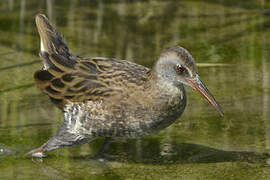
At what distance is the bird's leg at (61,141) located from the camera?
6051mm

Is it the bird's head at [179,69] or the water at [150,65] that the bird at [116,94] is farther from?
the water at [150,65]

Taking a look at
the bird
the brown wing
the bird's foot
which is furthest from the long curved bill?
the bird's foot

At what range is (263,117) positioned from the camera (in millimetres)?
7004

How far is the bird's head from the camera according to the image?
5.78 meters

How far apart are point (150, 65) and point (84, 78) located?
241 centimetres

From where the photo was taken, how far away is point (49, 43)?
21.4 feet

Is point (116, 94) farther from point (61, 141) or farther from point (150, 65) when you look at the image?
point (150, 65)

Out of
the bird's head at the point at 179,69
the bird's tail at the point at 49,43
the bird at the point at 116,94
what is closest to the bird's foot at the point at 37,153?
the bird at the point at 116,94

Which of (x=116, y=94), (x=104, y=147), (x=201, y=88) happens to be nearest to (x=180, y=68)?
(x=201, y=88)

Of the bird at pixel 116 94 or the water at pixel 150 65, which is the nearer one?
the bird at pixel 116 94

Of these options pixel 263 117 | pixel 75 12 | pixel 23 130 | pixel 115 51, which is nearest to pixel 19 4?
pixel 75 12

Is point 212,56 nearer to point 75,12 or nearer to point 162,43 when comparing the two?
point 162,43

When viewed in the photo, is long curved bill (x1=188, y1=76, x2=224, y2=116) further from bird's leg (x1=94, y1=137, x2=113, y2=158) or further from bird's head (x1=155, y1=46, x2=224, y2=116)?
bird's leg (x1=94, y1=137, x2=113, y2=158)

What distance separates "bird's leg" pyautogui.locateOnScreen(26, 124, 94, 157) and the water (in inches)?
4.2
